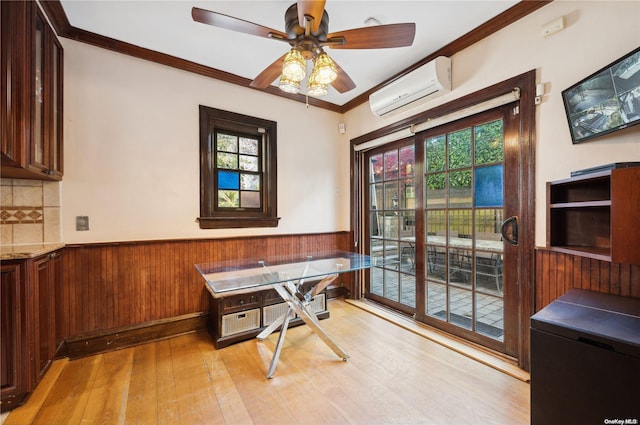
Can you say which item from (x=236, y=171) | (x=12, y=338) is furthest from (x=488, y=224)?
(x=12, y=338)

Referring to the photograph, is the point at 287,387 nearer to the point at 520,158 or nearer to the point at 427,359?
the point at 427,359

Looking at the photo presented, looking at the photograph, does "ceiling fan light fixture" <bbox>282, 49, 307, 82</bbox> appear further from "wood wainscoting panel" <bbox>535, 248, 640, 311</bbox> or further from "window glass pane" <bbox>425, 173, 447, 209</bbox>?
"wood wainscoting panel" <bbox>535, 248, 640, 311</bbox>

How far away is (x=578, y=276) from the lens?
5.58ft

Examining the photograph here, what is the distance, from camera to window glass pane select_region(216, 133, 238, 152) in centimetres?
294

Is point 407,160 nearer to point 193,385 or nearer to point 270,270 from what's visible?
point 270,270

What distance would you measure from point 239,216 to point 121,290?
1.27 m

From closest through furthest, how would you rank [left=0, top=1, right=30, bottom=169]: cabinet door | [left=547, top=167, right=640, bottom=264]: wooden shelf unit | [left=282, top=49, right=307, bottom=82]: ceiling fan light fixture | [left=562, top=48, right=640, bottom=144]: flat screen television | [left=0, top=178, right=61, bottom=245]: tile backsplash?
[left=547, top=167, right=640, bottom=264]: wooden shelf unit → [left=562, top=48, right=640, bottom=144]: flat screen television → [left=0, top=1, right=30, bottom=169]: cabinet door → [left=282, top=49, right=307, bottom=82]: ceiling fan light fixture → [left=0, top=178, right=61, bottom=245]: tile backsplash

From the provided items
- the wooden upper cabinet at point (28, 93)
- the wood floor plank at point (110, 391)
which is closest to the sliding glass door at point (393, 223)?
the wood floor plank at point (110, 391)

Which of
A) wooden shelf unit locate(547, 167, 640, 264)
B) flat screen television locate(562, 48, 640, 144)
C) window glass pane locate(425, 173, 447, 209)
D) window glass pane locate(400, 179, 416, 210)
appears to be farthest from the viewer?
window glass pane locate(400, 179, 416, 210)

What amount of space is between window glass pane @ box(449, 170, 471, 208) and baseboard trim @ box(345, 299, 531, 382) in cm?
125

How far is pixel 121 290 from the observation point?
7.80ft

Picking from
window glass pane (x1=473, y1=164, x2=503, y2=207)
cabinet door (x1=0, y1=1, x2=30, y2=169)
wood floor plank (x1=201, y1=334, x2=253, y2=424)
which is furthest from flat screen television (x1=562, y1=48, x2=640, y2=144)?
cabinet door (x1=0, y1=1, x2=30, y2=169)

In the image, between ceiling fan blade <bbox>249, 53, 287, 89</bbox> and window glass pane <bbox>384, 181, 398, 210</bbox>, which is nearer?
ceiling fan blade <bbox>249, 53, 287, 89</bbox>

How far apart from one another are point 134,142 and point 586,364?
3454 mm
